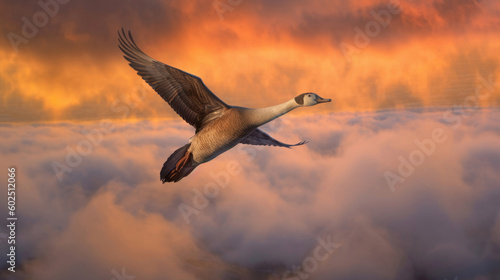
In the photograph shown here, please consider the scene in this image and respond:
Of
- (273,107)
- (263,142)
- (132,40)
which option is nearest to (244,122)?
(273,107)

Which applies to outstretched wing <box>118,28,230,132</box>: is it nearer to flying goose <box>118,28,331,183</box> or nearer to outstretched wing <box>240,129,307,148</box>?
flying goose <box>118,28,331,183</box>

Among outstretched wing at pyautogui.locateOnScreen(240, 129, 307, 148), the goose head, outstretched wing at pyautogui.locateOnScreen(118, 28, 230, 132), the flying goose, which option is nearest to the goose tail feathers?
the flying goose

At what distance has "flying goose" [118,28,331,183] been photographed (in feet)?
24.0

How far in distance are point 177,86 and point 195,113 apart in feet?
2.02

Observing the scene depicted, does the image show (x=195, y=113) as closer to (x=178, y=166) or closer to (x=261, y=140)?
(x=178, y=166)

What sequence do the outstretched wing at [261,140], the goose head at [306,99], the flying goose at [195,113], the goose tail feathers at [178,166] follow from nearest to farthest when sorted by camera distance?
the goose head at [306,99] → the flying goose at [195,113] → the goose tail feathers at [178,166] → the outstretched wing at [261,140]

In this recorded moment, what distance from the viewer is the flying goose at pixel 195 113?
288 inches

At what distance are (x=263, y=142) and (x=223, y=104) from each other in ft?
6.01

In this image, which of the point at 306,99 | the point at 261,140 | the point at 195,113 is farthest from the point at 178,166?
the point at 306,99

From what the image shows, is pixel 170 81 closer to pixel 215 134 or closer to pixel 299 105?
pixel 215 134

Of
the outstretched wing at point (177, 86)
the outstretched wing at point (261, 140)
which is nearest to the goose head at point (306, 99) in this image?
the outstretched wing at point (177, 86)

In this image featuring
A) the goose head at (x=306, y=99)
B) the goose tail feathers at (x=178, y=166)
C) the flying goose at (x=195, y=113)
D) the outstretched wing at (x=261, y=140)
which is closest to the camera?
the goose head at (x=306, y=99)

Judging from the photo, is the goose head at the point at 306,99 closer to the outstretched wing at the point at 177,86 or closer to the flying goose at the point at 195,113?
the flying goose at the point at 195,113

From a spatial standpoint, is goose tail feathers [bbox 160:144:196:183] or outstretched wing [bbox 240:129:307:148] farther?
outstretched wing [bbox 240:129:307:148]
